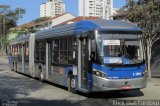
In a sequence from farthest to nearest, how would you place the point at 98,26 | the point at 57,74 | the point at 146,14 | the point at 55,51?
the point at 146,14, the point at 55,51, the point at 57,74, the point at 98,26

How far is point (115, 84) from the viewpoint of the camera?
48.7 ft

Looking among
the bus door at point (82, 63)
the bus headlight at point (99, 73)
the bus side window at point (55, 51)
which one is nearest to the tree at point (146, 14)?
the bus side window at point (55, 51)

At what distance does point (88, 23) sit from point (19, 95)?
12.7 feet

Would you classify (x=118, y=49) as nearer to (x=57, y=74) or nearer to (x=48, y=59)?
(x=57, y=74)

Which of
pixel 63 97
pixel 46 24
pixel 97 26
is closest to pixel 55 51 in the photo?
pixel 63 97

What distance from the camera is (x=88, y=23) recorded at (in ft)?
52.5

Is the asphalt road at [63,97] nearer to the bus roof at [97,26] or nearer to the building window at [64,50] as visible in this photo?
the building window at [64,50]

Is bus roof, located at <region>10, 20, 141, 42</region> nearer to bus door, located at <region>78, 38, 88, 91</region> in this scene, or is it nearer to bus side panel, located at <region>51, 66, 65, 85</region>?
bus door, located at <region>78, 38, 88, 91</region>

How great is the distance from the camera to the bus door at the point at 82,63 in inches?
622

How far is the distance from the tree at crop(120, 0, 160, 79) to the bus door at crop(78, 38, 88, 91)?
7.32 meters

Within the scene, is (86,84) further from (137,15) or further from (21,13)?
(21,13)

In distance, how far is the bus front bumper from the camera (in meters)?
14.7

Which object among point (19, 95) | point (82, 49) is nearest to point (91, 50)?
point (82, 49)

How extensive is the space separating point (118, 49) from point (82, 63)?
1770 millimetres
